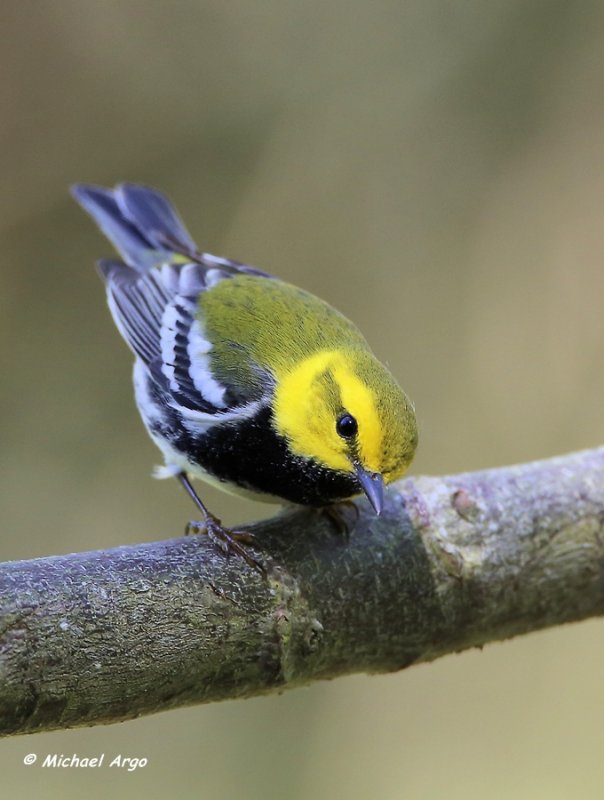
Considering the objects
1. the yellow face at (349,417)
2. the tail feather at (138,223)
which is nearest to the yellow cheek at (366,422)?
the yellow face at (349,417)

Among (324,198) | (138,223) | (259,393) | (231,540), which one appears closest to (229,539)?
(231,540)

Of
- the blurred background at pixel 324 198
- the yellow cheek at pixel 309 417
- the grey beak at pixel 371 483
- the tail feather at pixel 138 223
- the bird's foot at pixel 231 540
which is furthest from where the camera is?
the blurred background at pixel 324 198

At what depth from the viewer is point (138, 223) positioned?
14.5 ft

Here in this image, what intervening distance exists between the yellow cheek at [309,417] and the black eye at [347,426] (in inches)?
0.7

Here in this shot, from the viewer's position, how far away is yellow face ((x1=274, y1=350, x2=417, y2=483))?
251 centimetres

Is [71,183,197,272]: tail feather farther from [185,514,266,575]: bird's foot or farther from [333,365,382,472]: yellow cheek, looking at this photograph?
[185,514,266,575]: bird's foot

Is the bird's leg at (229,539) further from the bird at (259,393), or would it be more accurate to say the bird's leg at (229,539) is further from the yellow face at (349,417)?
the yellow face at (349,417)

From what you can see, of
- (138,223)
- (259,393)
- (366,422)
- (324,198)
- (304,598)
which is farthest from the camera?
(324,198)

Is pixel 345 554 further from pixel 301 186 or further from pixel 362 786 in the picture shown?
pixel 301 186

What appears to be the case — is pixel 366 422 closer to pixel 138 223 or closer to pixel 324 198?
pixel 138 223

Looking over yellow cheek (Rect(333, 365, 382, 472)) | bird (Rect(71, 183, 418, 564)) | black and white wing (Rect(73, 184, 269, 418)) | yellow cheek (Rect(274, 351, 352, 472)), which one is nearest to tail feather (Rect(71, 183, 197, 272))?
black and white wing (Rect(73, 184, 269, 418))

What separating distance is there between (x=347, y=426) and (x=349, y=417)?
0.09 ft

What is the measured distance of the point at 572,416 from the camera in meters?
5.96

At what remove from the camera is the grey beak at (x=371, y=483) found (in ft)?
8.15
